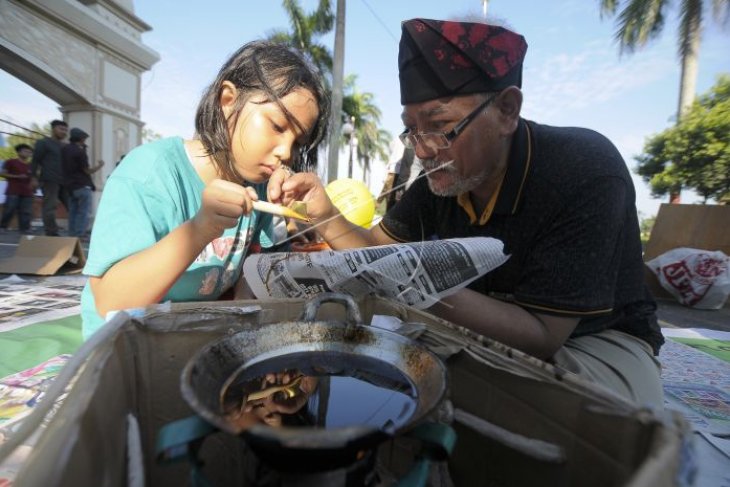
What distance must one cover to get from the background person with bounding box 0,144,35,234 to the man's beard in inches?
277

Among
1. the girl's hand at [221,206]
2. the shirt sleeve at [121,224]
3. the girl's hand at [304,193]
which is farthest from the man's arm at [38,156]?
the girl's hand at [221,206]

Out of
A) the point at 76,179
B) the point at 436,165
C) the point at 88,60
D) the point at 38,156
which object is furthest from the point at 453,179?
the point at 88,60

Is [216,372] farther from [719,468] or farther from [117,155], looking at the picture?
[117,155]

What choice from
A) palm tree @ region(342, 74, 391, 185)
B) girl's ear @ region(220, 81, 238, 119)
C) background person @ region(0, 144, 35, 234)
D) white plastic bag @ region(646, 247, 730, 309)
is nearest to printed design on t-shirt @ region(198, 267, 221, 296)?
girl's ear @ region(220, 81, 238, 119)

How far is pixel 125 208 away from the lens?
1.05 meters

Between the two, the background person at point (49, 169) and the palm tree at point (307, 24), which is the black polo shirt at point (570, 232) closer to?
the background person at point (49, 169)

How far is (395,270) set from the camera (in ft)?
2.80

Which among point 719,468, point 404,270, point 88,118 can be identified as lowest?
point 719,468

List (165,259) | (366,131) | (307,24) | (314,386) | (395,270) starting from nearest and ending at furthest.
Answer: (314,386) < (395,270) < (165,259) < (307,24) < (366,131)

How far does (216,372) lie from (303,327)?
156 millimetres

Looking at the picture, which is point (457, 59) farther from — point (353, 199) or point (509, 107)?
point (353, 199)

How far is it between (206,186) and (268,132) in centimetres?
24

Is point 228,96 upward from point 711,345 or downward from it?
upward

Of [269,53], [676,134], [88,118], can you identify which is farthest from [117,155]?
[676,134]
